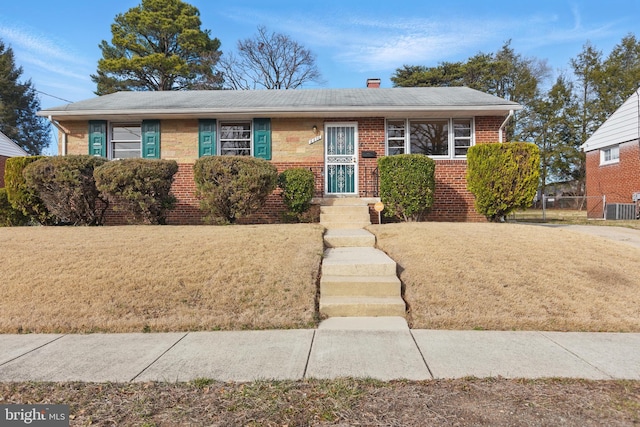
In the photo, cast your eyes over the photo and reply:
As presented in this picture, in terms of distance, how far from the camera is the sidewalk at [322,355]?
2830mm

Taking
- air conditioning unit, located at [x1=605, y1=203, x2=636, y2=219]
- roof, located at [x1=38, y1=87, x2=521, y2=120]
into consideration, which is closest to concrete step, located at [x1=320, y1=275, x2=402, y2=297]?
roof, located at [x1=38, y1=87, x2=521, y2=120]

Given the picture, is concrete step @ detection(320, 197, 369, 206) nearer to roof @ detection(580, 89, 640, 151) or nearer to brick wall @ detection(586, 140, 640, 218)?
brick wall @ detection(586, 140, 640, 218)

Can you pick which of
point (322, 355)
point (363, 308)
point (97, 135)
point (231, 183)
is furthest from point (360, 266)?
point (97, 135)

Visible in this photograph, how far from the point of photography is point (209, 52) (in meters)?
29.1

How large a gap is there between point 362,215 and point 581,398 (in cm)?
677

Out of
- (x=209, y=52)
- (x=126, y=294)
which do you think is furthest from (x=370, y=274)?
(x=209, y=52)

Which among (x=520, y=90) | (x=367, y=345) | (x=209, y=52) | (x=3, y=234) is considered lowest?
(x=367, y=345)

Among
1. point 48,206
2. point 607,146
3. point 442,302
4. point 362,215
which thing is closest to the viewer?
point 442,302

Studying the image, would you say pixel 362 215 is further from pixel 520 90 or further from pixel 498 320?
pixel 520 90

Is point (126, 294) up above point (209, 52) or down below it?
below

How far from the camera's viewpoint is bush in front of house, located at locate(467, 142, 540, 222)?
28.0 ft

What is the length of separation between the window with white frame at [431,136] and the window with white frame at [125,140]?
7.45 m

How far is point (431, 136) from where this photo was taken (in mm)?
10891

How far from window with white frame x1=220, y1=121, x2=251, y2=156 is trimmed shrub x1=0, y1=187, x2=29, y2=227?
517cm
